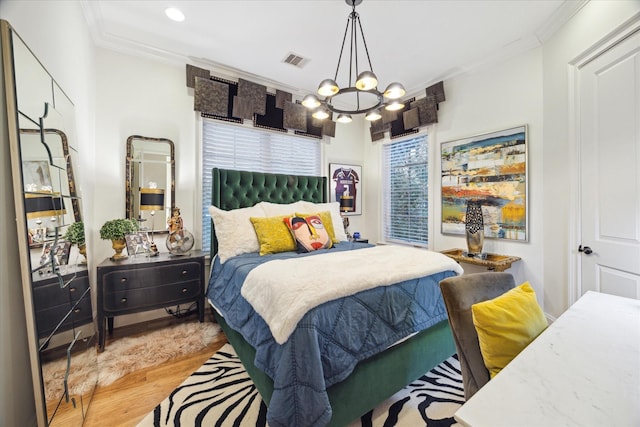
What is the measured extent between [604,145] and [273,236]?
9.32 feet

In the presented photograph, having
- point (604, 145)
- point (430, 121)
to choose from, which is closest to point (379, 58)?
point (430, 121)

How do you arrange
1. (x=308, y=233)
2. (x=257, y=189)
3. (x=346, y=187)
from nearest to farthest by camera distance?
(x=308, y=233) < (x=257, y=189) < (x=346, y=187)

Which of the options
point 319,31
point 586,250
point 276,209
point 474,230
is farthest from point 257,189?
point 586,250

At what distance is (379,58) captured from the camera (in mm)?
3100

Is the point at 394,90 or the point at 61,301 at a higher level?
the point at 394,90

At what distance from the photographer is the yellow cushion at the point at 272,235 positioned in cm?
259

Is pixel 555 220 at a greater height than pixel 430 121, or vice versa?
pixel 430 121

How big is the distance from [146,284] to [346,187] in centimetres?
309

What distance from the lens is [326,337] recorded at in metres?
1.35

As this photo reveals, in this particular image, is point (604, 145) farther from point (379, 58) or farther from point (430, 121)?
point (379, 58)

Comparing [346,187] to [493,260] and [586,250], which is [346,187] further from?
[586,250]

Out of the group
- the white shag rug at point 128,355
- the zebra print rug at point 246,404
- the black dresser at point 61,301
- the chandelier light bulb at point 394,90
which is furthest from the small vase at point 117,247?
the chandelier light bulb at point 394,90

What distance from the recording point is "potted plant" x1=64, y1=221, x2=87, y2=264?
1.63m

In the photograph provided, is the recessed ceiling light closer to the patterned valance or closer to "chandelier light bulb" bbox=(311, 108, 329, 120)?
the patterned valance
